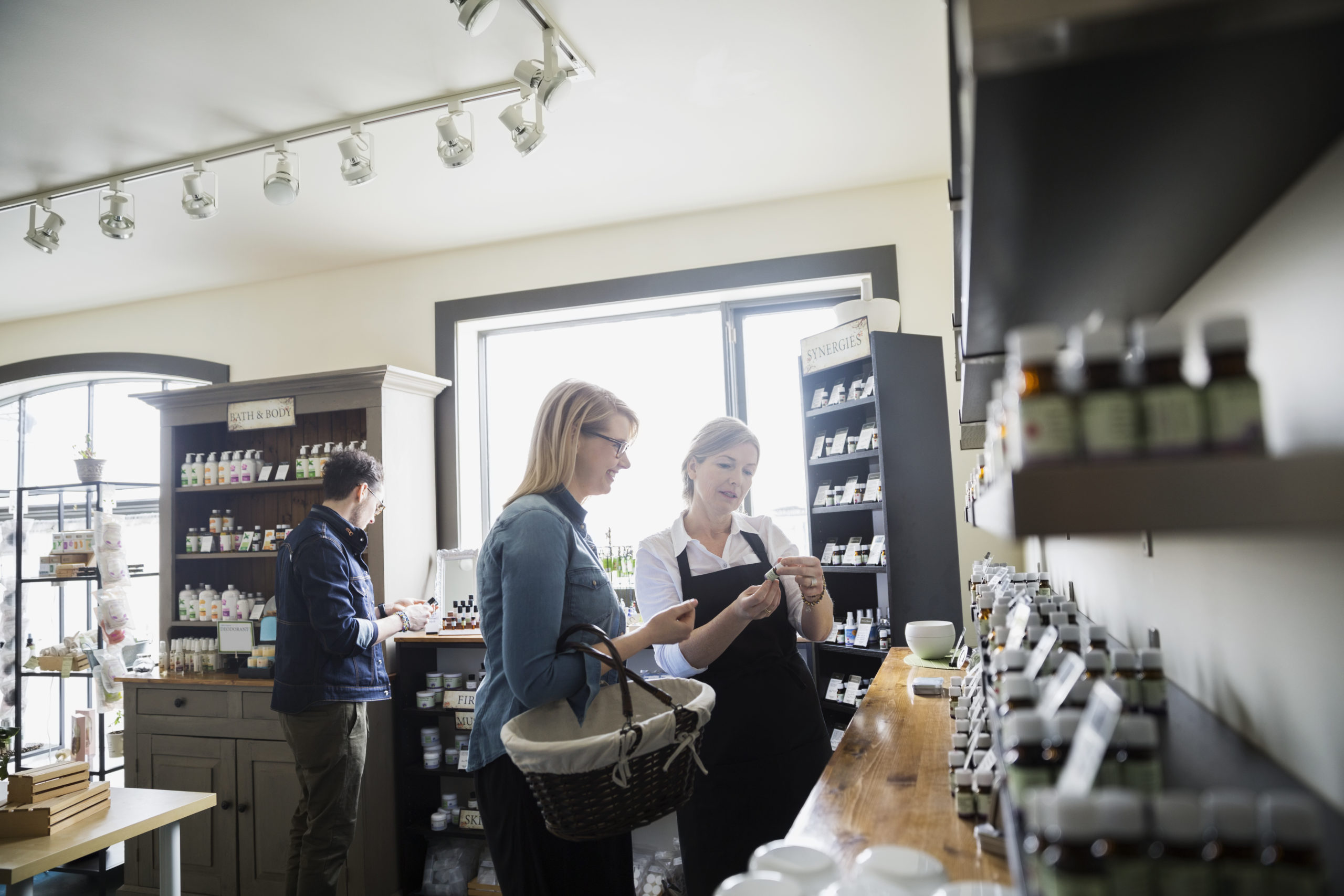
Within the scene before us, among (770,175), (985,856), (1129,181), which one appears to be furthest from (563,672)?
(770,175)

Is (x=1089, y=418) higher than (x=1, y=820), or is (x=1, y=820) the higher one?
(x=1089, y=418)

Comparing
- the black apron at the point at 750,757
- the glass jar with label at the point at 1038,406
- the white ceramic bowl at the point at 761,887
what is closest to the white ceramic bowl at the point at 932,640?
the black apron at the point at 750,757

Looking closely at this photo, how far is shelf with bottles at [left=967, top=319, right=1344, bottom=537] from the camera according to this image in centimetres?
61

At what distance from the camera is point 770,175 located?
397 cm

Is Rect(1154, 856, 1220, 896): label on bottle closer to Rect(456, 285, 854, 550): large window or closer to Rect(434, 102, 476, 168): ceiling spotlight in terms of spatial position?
Rect(434, 102, 476, 168): ceiling spotlight

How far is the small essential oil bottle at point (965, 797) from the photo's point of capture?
52.6 inches

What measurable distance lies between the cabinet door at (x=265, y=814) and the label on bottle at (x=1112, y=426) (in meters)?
4.16

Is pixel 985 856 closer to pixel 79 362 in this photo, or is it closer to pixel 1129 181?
pixel 1129 181

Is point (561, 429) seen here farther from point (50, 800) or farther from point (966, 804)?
point (50, 800)

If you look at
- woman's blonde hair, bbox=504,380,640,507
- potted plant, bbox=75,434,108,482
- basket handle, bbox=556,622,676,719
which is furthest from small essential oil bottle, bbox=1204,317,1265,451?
potted plant, bbox=75,434,108,482

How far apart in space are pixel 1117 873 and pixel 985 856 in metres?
0.66

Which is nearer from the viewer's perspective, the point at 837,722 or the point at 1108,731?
the point at 1108,731

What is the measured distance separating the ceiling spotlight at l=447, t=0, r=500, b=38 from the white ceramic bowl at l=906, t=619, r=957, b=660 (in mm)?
2478

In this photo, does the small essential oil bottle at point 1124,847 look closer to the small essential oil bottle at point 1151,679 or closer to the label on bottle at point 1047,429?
the label on bottle at point 1047,429
